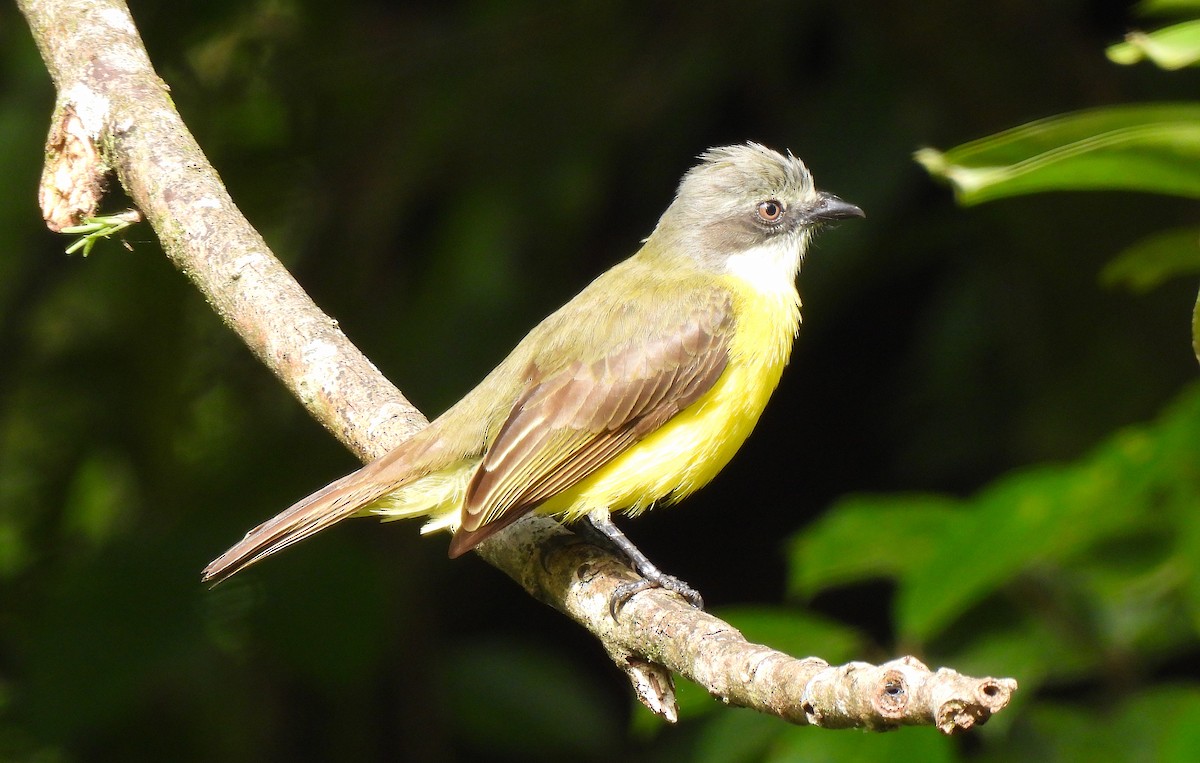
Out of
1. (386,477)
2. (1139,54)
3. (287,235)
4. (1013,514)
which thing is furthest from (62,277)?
(1139,54)

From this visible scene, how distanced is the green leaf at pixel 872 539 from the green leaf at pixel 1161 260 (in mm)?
707

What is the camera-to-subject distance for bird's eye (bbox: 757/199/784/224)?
428 centimetres

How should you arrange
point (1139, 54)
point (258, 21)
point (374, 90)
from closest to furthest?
point (1139, 54), point (258, 21), point (374, 90)

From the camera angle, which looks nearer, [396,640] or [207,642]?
[207,642]

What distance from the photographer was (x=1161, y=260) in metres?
2.98

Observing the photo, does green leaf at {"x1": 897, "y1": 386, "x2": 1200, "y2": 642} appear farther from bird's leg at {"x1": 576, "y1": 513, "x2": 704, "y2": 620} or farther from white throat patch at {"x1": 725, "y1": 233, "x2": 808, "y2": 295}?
white throat patch at {"x1": 725, "y1": 233, "x2": 808, "y2": 295}

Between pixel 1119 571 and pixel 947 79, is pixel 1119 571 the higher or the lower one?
the lower one

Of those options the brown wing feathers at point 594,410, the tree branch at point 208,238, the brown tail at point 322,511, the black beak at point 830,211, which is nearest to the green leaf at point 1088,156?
the tree branch at point 208,238

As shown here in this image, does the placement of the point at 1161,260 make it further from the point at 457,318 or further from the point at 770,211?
the point at 457,318

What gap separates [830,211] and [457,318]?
1657mm

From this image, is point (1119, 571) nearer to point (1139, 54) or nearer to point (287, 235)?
point (1139, 54)

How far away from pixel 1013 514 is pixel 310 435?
2.84 m

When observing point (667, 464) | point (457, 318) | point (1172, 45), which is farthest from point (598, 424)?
point (457, 318)

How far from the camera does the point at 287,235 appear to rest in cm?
523
